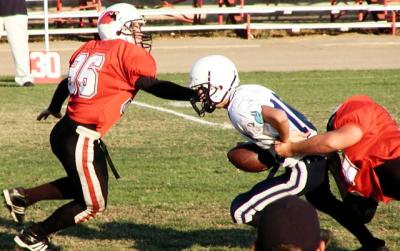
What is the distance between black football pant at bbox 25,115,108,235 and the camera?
636 centimetres

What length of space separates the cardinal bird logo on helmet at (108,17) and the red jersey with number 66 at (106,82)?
0.85 ft

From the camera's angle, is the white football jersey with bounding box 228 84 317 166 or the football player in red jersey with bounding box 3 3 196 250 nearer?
the white football jersey with bounding box 228 84 317 166

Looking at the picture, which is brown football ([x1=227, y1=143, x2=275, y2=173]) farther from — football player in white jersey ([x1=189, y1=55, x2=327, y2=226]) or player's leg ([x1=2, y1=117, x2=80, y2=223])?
player's leg ([x1=2, y1=117, x2=80, y2=223])

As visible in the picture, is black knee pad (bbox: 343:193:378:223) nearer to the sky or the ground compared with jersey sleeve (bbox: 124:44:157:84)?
nearer to the ground

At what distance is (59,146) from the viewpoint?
6445 mm

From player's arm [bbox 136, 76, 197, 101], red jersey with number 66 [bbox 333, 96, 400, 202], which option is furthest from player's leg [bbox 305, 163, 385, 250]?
player's arm [bbox 136, 76, 197, 101]

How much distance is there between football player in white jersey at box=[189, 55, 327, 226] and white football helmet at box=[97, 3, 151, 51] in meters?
0.85

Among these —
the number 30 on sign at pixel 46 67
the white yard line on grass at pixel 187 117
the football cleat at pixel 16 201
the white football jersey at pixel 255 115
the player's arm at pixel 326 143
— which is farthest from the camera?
the number 30 on sign at pixel 46 67

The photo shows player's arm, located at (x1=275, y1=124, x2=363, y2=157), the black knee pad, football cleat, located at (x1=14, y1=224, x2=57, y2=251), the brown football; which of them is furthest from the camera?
football cleat, located at (x1=14, y1=224, x2=57, y2=251)

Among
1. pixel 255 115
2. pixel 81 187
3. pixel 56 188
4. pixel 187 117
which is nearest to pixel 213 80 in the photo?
pixel 255 115

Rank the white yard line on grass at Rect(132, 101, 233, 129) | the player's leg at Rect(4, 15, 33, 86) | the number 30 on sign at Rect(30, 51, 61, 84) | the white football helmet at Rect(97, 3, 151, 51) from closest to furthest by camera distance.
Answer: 1. the white football helmet at Rect(97, 3, 151, 51)
2. the white yard line on grass at Rect(132, 101, 233, 129)
3. the player's leg at Rect(4, 15, 33, 86)
4. the number 30 on sign at Rect(30, 51, 61, 84)

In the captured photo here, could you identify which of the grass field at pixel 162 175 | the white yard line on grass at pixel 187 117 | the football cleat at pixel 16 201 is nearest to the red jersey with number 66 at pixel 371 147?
the grass field at pixel 162 175

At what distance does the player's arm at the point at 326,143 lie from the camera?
18.1 feet

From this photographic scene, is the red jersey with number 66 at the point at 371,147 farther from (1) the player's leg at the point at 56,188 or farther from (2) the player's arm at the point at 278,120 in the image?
(1) the player's leg at the point at 56,188
